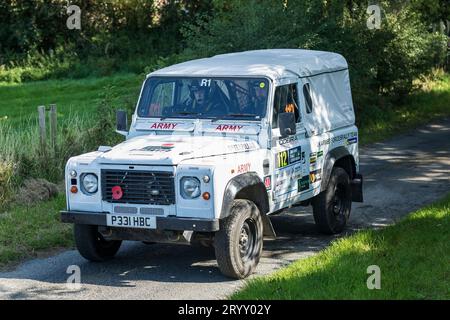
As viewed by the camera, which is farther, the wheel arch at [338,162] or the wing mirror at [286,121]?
the wheel arch at [338,162]

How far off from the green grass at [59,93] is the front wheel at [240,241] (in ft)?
42.4

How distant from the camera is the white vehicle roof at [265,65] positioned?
10.7m

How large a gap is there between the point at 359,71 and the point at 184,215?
1129 centimetres

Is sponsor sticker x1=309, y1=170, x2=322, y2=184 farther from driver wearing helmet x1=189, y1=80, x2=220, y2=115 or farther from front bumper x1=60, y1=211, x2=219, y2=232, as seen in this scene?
front bumper x1=60, y1=211, x2=219, y2=232

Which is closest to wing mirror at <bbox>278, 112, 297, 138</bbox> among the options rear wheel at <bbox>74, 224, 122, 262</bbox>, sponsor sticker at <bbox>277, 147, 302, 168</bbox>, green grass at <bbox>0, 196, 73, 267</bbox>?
sponsor sticker at <bbox>277, 147, 302, 168</bbox>

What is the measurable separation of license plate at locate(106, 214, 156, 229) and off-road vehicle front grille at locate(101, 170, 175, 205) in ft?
0.51

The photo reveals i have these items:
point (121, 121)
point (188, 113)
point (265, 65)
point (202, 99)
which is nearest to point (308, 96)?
point (265, 65)

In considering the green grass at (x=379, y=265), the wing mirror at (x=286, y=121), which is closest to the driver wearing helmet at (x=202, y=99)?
the wing mirror at (x=286, y=121)

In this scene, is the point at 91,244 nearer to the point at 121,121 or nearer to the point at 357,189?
the point at 121,121

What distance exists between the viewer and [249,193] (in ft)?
32.3

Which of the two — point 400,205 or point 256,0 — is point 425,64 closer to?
point 256,0

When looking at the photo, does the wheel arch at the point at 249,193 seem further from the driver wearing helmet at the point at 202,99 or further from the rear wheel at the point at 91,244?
the rear wheel at the point at 91,244

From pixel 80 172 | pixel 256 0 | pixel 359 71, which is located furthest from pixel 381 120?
pixel 80 172

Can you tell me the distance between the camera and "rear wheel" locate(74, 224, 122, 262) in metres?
9.98
